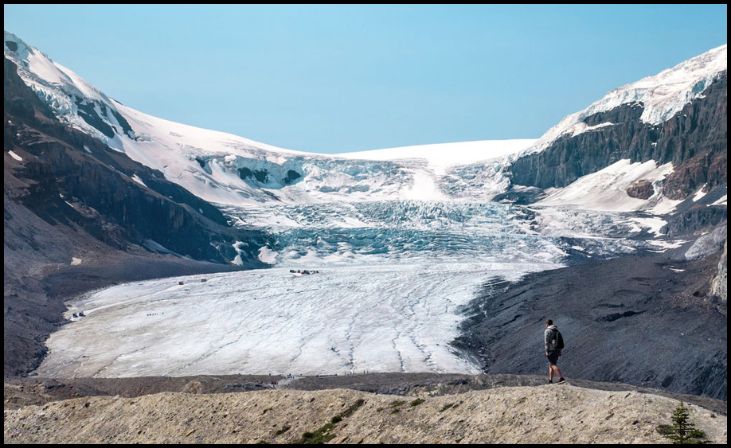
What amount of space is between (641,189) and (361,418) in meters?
176

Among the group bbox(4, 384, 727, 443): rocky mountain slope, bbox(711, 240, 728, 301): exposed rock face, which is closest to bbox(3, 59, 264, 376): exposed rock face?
bbox(4, 384, 727, 443): rocky mountain slope

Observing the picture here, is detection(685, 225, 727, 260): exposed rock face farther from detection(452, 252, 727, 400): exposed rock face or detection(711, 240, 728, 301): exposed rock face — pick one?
detection(711, 240, 728, 301): exposed rock face

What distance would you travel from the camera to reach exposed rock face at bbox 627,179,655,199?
190m

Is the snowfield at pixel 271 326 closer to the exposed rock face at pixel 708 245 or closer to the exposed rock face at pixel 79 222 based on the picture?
the exposed rock face at pixel 79 222

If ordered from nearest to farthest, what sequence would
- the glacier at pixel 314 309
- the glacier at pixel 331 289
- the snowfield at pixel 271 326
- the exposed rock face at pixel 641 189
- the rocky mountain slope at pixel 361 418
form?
the rocky mountain slope at pixel 361 418 → the snowfield at pixel 271 326 → the glacier at pixel 314 309 → the glacier at pixel 331 289 → the exposed rock face at pixel 641 189

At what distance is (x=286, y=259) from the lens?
148 meters

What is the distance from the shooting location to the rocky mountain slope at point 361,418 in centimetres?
2183

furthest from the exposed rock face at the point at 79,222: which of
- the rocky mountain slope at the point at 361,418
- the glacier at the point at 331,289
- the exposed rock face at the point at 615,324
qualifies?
the rocky mountain slope at the point at 361,418

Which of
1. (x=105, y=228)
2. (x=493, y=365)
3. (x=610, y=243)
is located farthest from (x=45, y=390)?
(x=610, y=243)

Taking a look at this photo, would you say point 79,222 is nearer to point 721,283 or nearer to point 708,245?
point 708,245

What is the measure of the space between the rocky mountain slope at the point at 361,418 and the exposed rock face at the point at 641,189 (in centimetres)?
17094

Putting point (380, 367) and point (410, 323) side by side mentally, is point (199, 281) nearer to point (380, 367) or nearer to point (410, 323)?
point (410, 323)

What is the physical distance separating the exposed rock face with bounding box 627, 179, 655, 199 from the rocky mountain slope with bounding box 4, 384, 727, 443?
170943mm

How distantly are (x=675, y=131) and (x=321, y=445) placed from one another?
18737 cm
